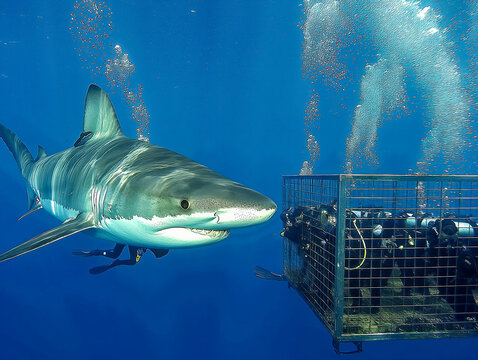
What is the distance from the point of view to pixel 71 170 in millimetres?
3340

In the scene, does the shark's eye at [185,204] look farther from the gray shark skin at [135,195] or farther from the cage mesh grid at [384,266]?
the cage mesh grid at [384,266]

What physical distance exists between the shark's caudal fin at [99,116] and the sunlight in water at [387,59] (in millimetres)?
12887

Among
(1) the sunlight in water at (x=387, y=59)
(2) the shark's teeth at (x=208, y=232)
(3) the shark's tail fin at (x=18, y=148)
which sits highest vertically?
(1) the sunlight in water at (x=387, y=59)

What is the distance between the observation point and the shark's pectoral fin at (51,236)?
1.95 m

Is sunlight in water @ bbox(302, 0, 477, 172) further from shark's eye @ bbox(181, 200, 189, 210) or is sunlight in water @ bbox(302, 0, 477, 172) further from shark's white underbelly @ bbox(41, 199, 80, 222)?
shark's eye @ bbox(181, 200, 189, 210)

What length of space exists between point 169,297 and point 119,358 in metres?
2.43

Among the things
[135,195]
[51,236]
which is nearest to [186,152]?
[51,236]

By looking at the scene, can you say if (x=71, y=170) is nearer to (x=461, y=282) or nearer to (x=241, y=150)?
(x=461, y=282)

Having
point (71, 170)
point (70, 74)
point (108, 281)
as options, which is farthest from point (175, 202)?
point (70, 74)

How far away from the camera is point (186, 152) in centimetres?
2561

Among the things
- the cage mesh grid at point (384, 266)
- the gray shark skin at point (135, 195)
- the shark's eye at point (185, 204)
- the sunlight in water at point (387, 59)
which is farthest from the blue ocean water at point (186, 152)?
the shark's eye at point (185, 204)

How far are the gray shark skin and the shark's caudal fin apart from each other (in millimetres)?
12

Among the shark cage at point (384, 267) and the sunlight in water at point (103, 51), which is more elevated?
the sunlight in water at point (103, 51)

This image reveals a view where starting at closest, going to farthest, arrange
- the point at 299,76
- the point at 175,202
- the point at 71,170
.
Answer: the point at 175,202 → the point at 71,170 → the point at 299,76
